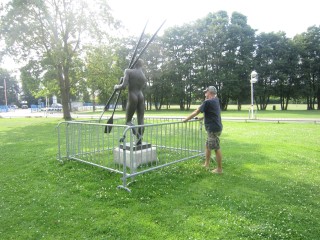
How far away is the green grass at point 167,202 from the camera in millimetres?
3422

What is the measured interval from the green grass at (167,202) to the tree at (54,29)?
17.0 m

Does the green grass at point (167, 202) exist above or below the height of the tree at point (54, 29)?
below

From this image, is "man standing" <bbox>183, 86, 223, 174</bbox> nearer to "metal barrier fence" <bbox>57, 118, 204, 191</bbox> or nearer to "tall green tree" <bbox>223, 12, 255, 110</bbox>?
"metal barrier fence" <bbox>57, 118, 204, 191</bbox>

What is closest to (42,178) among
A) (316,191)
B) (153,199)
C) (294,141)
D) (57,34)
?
(153,199)

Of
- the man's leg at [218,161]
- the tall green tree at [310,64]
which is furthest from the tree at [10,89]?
the man's leg at [218,161]

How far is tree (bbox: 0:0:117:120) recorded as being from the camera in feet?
65.8

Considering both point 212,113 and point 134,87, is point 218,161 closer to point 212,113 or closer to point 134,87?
point 212,113

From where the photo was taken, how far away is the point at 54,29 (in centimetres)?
2170

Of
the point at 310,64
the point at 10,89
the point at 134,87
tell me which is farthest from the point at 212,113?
the point at 10,89

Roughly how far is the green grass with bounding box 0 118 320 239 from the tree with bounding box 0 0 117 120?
16977 mm

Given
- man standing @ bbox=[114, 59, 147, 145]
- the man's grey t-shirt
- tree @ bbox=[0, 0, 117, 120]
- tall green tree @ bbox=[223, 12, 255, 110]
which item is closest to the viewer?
the man's grey t-shirt

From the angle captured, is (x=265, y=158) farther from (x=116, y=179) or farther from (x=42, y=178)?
(x=42, y=178)

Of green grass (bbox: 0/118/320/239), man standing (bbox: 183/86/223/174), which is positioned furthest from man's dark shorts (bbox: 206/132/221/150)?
green grass (bbox: 0/118/320/239)

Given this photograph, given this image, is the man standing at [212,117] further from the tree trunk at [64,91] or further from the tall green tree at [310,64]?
the tall green tree at [310,64]
